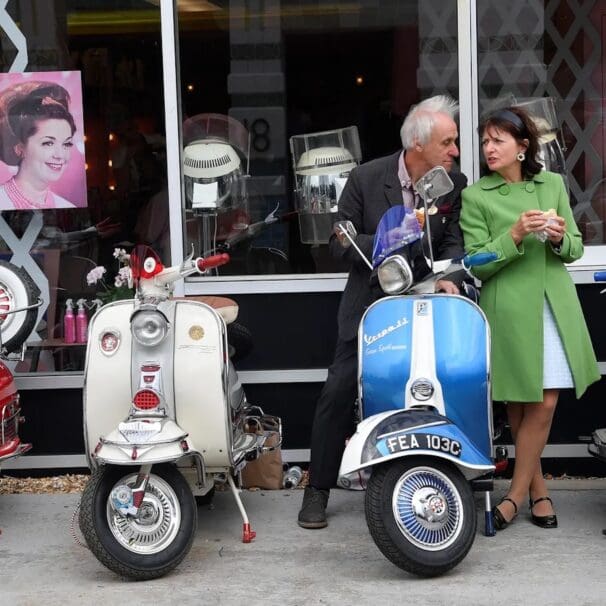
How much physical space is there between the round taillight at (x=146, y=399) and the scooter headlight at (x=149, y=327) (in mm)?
182

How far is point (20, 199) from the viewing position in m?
5.79

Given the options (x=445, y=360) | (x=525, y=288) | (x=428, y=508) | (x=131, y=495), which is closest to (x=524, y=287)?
(x=525, y=288)

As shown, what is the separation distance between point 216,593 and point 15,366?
80.1 inches

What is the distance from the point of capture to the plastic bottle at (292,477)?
5508 mm

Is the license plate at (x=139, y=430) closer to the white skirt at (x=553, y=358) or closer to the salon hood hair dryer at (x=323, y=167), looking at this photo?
the white skirt at (x=553, y=358)

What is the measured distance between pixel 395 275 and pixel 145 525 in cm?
130

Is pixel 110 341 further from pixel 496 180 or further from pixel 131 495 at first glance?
pixel 496 180

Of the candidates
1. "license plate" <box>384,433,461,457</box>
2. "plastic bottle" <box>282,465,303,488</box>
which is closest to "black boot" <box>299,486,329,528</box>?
"plastic bottle" <box>282,465,303,488</box>

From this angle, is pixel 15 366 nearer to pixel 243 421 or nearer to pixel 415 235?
pixel 243 421

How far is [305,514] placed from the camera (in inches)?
195

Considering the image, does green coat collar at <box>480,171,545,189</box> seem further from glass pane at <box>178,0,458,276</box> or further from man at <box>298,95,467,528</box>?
glass pane at <box>178,0,458,276</box>

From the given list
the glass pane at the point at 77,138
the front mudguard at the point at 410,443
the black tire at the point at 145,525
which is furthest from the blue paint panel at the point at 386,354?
the glass pane at the point at 77,138

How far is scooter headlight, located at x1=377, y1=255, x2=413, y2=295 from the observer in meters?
4.32

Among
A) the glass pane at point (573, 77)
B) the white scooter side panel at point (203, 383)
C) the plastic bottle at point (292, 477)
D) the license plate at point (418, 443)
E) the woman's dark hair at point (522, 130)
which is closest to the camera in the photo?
the license plate at point (418, 443)
